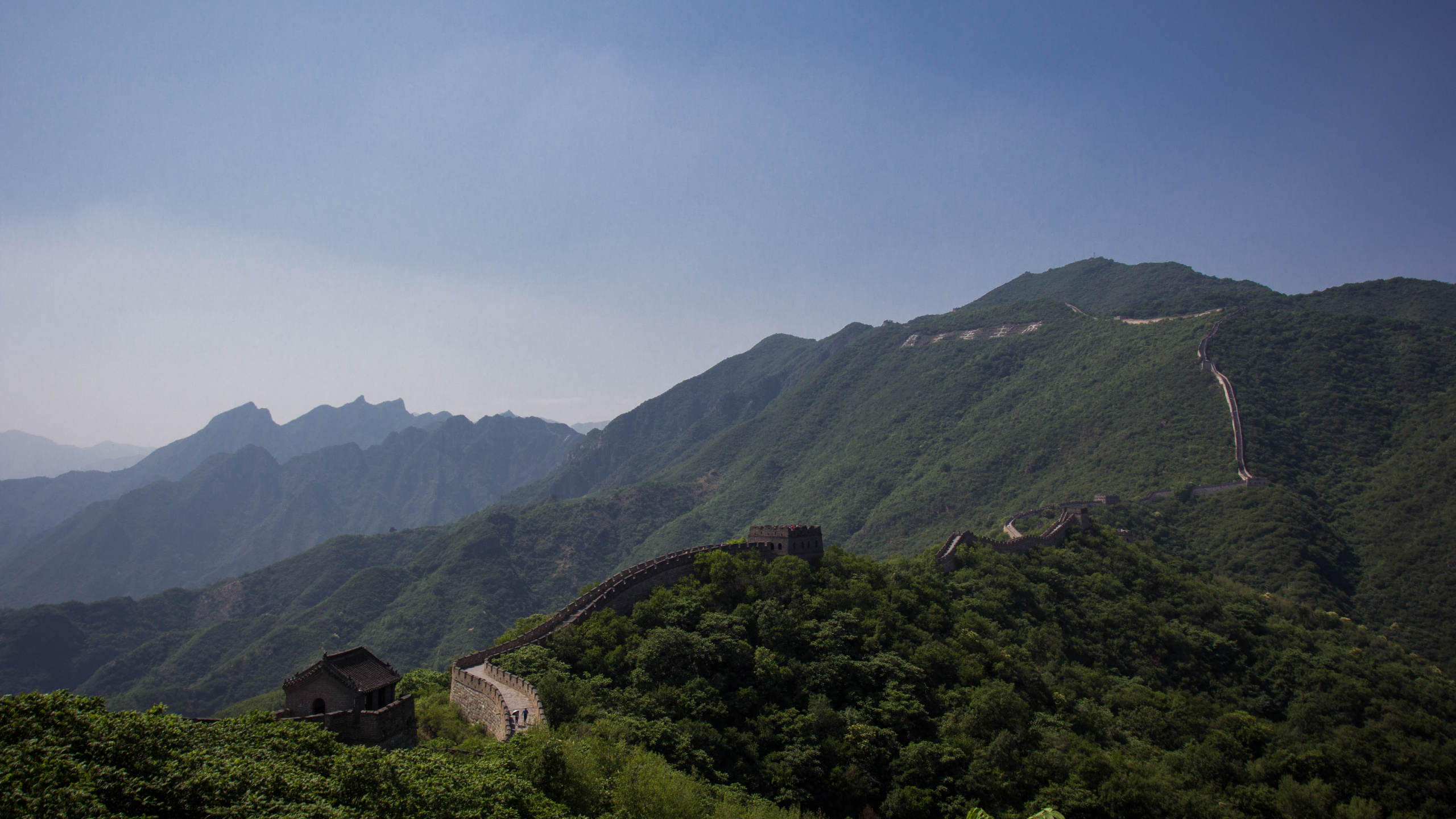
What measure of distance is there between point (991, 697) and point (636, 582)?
23.9m

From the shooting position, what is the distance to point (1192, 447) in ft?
337

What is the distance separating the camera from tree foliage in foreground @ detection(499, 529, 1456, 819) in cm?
3584

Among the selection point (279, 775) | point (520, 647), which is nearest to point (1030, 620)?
point (520, 647)

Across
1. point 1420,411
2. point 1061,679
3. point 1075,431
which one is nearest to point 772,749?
point 1061,679

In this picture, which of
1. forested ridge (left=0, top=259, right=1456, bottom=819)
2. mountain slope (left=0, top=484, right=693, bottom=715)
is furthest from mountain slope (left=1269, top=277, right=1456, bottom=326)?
mountain slope (left=0, top=484, right=693, bottom=715)

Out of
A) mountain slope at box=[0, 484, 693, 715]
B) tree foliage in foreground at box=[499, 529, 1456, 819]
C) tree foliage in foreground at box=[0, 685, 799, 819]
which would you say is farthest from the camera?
mountain slope at box=[0, 484, 693, 715]

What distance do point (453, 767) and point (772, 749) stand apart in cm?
2044

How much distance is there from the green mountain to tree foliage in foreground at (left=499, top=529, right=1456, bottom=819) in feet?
75.9

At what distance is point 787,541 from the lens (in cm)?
5578

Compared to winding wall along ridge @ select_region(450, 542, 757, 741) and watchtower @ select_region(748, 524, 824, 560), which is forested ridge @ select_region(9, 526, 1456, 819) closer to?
winding wall along ridge @ select_region(450, 542, 757, 741)

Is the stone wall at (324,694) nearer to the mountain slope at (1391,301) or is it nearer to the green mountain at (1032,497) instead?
the green mountain at (1032,497)

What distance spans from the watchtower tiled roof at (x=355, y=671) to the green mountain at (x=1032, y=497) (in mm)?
83067

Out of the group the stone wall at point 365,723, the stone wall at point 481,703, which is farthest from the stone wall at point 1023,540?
the stone wall at point 365,723

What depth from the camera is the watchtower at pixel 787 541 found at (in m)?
55.8
